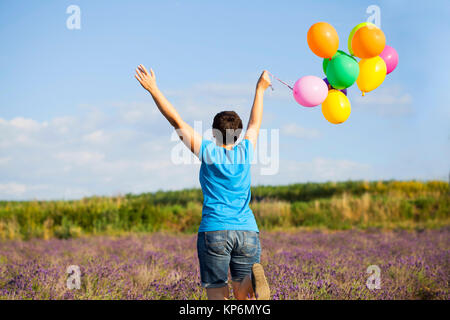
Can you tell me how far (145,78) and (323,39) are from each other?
6.83ft

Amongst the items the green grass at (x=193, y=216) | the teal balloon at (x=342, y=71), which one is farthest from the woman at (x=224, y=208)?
the green grass at (x=193, y=216)

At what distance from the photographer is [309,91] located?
402cm

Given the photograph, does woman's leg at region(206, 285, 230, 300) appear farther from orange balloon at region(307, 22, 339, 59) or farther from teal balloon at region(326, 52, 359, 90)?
orange balloon at region(307, 22, 339, 59)

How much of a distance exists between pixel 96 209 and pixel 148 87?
54.8 ft

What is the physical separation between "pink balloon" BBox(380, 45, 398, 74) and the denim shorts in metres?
3.01

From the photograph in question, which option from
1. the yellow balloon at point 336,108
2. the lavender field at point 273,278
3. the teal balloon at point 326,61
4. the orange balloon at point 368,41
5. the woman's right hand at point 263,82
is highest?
the orange balloon at point 368,41

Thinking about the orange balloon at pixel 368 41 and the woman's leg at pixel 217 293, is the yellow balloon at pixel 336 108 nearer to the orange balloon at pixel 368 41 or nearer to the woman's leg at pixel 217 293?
the orange balloon at pixel 368 41

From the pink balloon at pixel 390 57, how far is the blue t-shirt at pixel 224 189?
2744 millimetres

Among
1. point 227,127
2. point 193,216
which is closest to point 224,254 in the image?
point 227,127

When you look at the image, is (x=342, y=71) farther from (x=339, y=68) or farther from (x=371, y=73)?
(x=371, y=73)

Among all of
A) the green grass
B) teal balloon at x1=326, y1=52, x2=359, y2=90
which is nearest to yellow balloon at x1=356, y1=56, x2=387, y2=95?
teal balloon at x1=326, y1=52, x2=359, y2=90

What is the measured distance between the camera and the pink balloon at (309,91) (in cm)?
402

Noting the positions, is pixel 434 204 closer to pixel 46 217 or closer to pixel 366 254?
pixel 366 254
